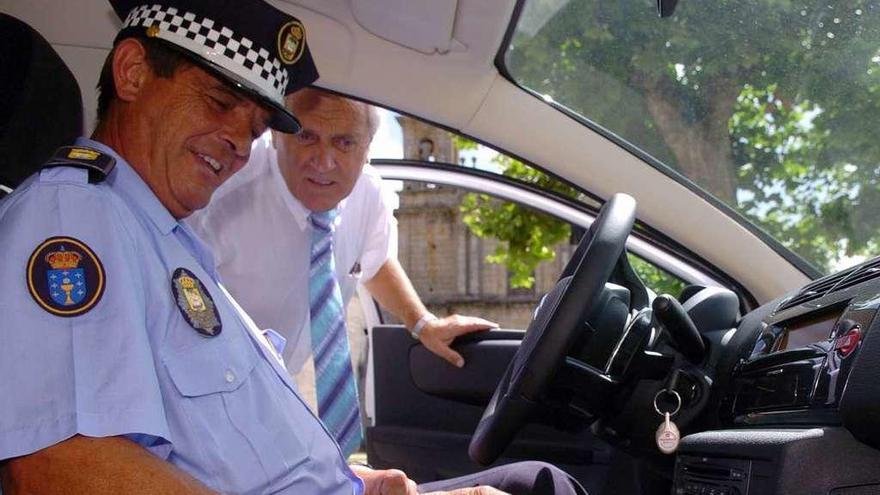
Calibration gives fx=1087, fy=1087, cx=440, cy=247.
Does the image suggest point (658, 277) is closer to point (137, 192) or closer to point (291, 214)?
point (291, 214)

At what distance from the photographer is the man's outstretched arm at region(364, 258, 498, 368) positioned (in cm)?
260

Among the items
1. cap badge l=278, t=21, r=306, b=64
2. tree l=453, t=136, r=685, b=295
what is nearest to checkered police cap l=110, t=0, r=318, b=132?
cap badge l=278, t=21, r=306, b=64

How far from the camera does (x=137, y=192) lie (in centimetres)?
157

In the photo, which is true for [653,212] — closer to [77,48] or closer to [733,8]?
[733,8]

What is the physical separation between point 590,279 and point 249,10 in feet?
2.29

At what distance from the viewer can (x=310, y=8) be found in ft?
7.41

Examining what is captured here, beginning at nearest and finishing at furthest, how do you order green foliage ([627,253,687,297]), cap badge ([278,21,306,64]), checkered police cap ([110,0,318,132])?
checkered police cap ([110,0,318,132]) → cap badge ([278,21,306,64]) → green foliage ([627,253,687,297])

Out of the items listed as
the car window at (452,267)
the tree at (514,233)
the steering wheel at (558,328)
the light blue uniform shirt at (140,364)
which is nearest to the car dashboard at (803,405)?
the steering wheel at (558,328)

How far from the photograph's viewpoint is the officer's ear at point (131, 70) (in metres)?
1.65

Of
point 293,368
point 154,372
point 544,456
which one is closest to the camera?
point 154,372

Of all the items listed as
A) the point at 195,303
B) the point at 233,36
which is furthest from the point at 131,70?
the point at 195,303

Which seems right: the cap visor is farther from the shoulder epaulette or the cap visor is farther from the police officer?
the shoulder epaulette

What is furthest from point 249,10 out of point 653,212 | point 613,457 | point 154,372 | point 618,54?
point 613,457

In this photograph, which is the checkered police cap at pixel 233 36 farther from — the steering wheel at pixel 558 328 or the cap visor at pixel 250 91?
the steering wheel at pixel 558 328
